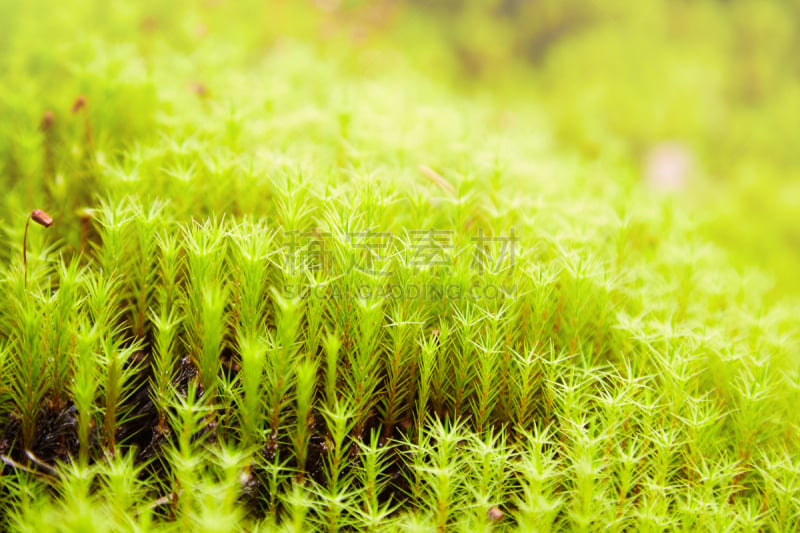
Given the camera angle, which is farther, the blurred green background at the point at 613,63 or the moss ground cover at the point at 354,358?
the blurred green background at the point at 613,63

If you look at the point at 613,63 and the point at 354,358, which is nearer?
the point at 354,358

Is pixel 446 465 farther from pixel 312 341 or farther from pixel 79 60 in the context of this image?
pixel 79 60

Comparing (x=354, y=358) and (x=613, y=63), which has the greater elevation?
(x=354, y=358)

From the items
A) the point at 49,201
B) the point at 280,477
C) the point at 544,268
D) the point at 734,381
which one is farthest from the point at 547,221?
the point at 49,201
